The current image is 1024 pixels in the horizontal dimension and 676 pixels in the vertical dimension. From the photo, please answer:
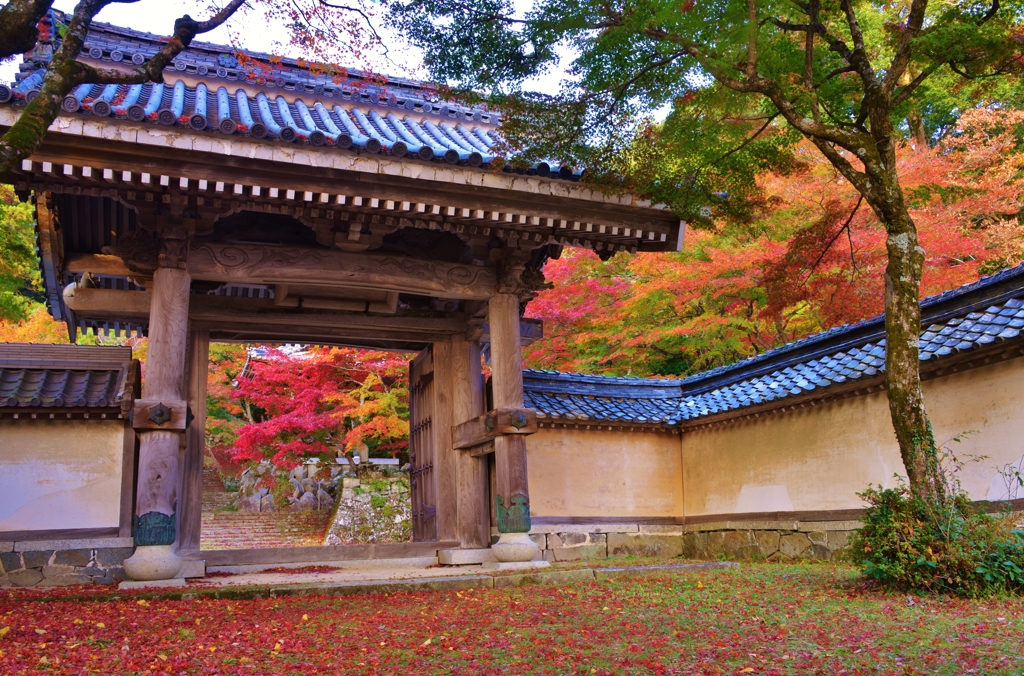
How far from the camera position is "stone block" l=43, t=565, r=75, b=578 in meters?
8.14

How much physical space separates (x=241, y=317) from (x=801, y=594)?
24.2ft

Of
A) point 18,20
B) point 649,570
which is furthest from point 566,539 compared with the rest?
point 18,20

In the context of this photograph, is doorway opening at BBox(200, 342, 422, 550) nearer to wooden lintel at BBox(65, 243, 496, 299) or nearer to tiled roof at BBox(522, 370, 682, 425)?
tiled roof at BBox(522, 370, 682, 425)

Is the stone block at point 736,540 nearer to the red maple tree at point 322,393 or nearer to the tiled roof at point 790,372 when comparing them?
the tiled roof at point 790,372

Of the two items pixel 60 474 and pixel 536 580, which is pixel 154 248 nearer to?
pixel 60 474

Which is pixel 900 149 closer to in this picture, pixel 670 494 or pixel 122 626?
pixel 670 494

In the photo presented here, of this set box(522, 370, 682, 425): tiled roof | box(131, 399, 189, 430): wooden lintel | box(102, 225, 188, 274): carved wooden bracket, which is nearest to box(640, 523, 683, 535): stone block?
box(522, 370, 682, 425): tiled roof

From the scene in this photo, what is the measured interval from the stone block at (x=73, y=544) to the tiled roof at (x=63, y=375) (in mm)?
1456

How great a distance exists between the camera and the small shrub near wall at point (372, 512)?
18891 millimetres

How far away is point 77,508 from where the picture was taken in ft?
27.9

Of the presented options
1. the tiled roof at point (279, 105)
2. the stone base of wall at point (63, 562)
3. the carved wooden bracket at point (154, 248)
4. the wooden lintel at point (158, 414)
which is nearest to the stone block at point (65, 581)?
the stone base of wall at point (63, 562)

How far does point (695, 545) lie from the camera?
11.6 meters

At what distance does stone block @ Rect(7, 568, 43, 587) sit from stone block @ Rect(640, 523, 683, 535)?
7837 millimetres

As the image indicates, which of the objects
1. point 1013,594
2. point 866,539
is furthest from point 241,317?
point 1013,594
